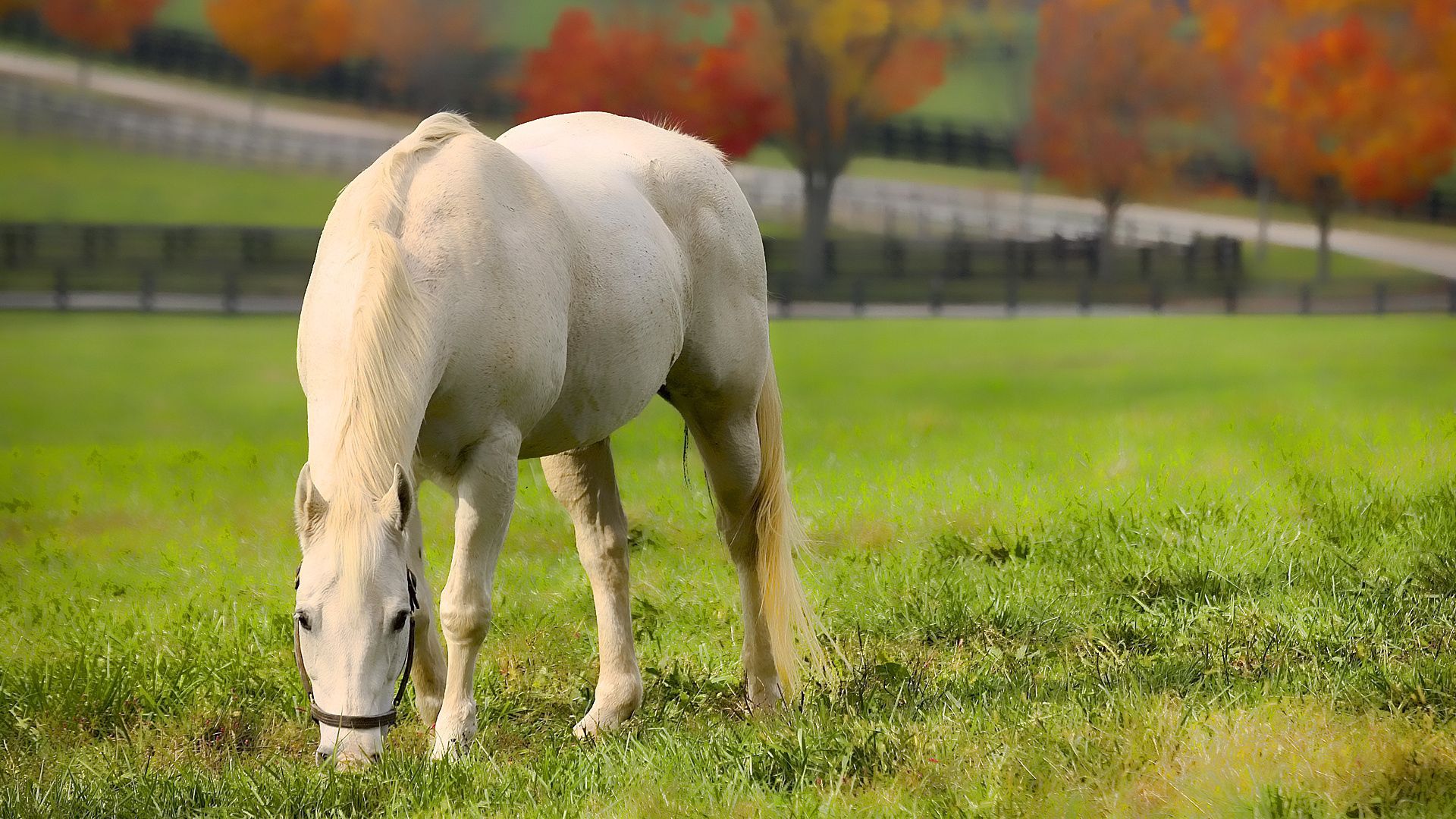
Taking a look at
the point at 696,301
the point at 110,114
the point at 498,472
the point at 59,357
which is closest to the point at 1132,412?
the point at 696,301

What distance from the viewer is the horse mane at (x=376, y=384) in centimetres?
278

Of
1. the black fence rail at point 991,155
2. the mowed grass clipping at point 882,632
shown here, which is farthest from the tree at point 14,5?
the black fence rail at point 991,155

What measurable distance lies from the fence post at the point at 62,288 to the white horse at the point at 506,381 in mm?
12159

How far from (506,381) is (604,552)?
1.20m

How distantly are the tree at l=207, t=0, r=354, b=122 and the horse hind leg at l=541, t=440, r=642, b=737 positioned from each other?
40.2 feet

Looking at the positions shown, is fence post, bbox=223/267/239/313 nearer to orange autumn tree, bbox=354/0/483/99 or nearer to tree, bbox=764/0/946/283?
orange autumn tree, bbox=354/0/483/99

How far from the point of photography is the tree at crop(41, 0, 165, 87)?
44.2ft

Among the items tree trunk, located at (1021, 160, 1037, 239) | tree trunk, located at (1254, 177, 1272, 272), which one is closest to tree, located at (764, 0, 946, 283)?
tree trunk, located at (1021, 160, 1037, 239)

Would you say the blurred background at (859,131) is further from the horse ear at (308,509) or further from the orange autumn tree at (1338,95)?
the horse ear at (308,509)

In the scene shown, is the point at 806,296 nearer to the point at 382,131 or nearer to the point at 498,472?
the point at 382,131

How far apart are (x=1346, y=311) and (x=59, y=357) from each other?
48.9ft

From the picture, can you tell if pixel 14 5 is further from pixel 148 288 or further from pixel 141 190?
pixel 148 288

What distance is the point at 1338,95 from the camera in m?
16.7

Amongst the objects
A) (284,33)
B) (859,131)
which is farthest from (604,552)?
(859,131)
